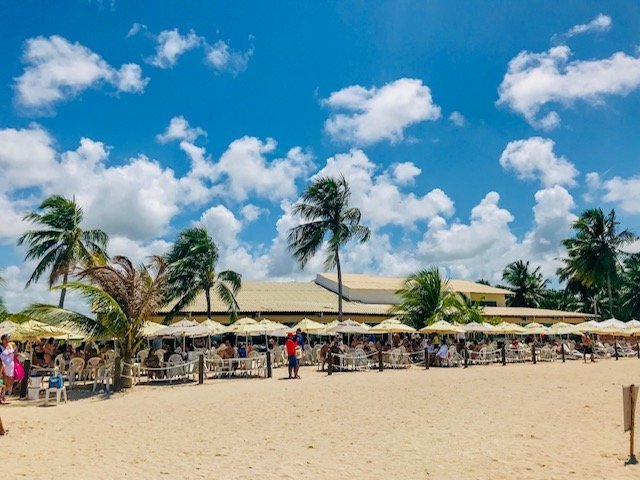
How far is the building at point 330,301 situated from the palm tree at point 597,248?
343 cm

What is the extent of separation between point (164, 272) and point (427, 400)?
885 centimetres

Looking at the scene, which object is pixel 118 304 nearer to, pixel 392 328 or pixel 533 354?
pixel 392 328

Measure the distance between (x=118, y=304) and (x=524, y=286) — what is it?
157 feet

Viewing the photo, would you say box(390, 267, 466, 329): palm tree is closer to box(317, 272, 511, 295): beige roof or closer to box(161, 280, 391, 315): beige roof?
box(161, 280, 391, 315): beige roof

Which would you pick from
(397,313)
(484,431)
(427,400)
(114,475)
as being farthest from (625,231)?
(114,475)

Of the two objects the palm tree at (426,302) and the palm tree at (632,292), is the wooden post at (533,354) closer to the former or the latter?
the palm tree at (426,302)

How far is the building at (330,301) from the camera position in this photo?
1227 inches

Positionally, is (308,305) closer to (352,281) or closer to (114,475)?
(352,281)

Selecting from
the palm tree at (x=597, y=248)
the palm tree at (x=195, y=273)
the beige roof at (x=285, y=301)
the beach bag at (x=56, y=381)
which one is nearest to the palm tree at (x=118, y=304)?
the beach bag at (x=56, y=381)

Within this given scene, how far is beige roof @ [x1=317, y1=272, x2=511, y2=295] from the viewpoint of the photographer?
131 ft

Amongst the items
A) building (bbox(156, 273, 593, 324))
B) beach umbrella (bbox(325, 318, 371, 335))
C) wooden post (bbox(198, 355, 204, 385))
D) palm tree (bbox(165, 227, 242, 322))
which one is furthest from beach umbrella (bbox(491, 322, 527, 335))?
wooden post (bbox(198, 355, 204, 385))

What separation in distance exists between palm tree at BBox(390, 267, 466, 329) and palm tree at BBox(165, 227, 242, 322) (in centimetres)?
871

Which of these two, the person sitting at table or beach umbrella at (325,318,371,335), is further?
the person sitting at table

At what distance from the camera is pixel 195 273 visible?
27.7 meters
